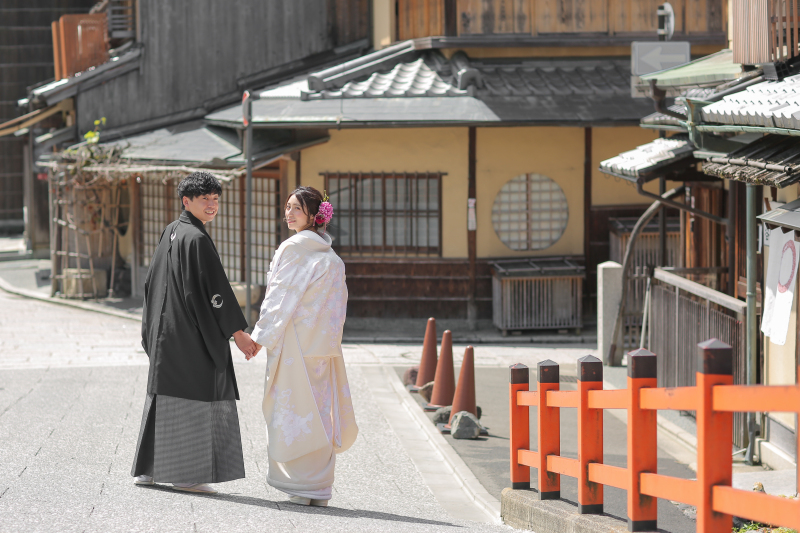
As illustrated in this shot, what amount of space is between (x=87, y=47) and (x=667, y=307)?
624 inches

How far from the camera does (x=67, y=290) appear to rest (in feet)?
61.9

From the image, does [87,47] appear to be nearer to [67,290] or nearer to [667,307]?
[67,290]

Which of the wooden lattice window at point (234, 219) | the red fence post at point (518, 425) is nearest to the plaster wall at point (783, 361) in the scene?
the red fence post at point (518, 425)

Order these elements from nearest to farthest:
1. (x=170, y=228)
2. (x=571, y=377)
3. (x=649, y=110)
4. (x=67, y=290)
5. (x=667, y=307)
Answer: (x=170, y=228)
(x=667, y=307)
(x=571, y=377)
(x=649, y=110)
(x=67, y=290)

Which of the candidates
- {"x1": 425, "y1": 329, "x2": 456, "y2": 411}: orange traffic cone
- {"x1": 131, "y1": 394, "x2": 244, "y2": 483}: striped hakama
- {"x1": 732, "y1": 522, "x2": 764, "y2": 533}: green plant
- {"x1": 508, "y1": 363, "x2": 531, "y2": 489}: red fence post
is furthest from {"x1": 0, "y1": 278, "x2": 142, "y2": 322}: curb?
{"x1": 732, "y1": 522, "x2": 764, "y2": 533}: green plant

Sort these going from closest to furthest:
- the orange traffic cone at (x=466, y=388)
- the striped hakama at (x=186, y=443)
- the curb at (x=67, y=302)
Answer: the striped hakama at (x=186, y=443)
the orange traffic cone at (x=466, y=388)
the curb at (x=67, y=302)

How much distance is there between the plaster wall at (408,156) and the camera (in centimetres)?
1576

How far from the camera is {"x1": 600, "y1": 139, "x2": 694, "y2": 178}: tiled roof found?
10.4 m

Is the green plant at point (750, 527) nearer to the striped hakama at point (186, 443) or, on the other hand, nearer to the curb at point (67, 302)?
the striped hakama at point (186, 443)

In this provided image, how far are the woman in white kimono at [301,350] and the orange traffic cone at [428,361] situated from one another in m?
4.91

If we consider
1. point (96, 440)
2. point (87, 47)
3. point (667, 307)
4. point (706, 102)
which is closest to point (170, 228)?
point (96, 440)

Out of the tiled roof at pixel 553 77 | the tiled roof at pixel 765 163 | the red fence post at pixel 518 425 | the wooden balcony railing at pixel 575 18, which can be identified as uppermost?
the wooden balcony railing at pixel 575 18

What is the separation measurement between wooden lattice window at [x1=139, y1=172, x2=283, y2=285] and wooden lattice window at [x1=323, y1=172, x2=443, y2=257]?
3.97 feet

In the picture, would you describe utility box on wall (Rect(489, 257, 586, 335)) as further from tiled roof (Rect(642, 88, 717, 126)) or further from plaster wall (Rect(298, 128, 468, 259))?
tiled roof (Rect(642, 88, 717, 126))
